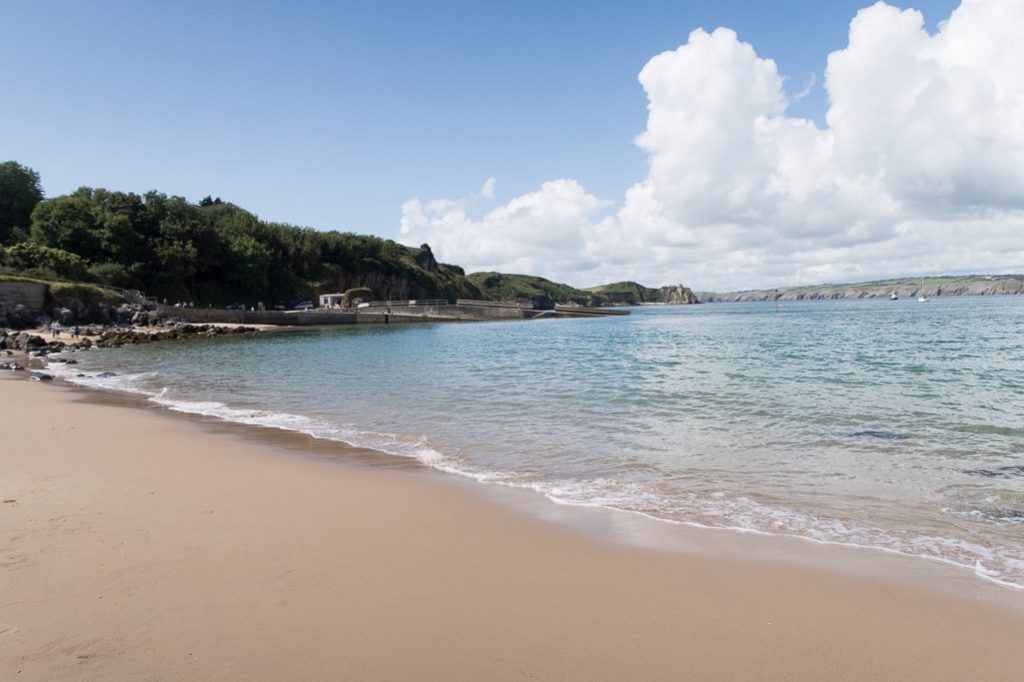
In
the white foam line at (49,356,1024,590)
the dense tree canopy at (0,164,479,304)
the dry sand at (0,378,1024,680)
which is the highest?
the dense tree canopy at (0,164,479,304)

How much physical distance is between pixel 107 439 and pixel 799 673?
12358 millimetres

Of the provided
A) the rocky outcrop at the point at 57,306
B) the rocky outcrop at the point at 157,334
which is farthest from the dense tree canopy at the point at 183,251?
the rocky outcrop at the point at 157,334

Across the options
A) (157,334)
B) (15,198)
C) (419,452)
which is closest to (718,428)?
(419,452)

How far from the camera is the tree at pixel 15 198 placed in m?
81.8

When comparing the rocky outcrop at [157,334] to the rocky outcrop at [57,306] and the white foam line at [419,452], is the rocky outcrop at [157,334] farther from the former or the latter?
the white foam line at [419,452]

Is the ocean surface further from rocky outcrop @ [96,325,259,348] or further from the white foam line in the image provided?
rocky outcrop @ [96,325,259,348]

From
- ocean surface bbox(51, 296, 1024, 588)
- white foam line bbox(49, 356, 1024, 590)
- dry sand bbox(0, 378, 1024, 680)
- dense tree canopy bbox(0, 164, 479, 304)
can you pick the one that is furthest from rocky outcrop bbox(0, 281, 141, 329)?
dry sand bbox(0, 378, 1024, 680)

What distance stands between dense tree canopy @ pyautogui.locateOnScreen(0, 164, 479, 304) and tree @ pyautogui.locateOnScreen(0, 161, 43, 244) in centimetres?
40

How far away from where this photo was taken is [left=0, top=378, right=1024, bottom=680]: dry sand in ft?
12.7

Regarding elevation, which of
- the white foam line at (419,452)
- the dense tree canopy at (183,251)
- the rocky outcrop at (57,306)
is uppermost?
the dense tree canopy at (183,251)

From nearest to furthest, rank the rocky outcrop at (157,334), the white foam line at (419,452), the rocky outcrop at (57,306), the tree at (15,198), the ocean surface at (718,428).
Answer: the white foam line at (419,452), the ocean surface at (718,428), the rocky outcrop at (157,334), the rocky outcrop at (57,306), the tree at (15,198)

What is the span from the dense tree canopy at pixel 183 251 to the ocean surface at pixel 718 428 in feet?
184

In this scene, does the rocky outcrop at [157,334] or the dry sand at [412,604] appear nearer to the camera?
the dry sand at [412,604]

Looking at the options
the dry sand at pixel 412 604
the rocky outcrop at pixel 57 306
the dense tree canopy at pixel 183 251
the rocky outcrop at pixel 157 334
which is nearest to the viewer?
the dry sand at pixel 412 604
